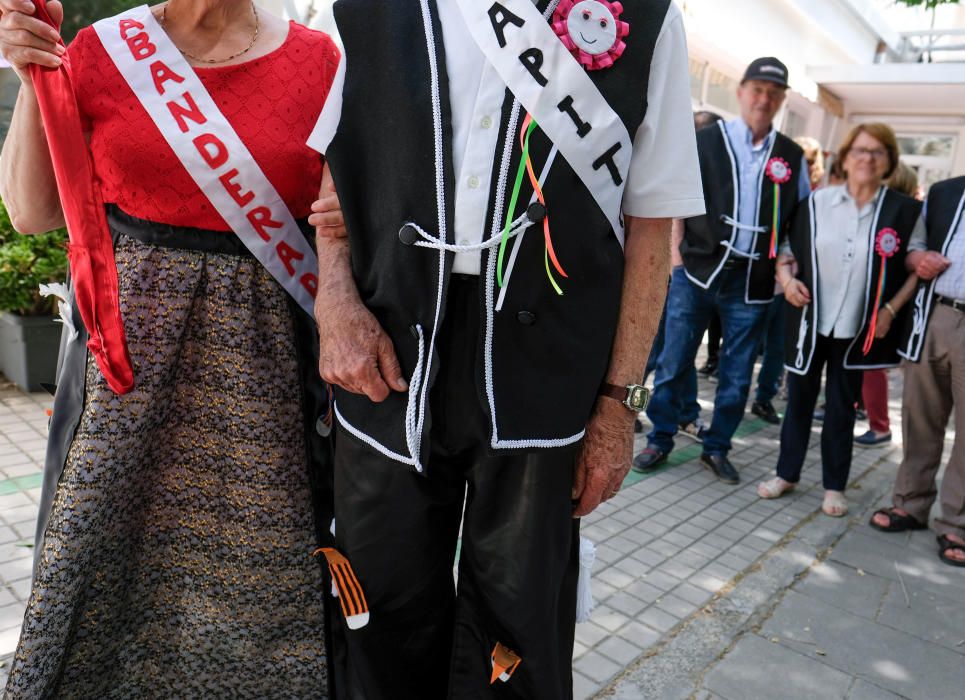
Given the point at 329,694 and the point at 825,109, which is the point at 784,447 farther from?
the point at 825,109

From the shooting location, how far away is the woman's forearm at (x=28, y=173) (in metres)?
1.63

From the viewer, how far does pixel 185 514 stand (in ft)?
6.15

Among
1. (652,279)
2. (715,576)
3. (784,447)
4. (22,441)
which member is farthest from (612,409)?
(22,441)

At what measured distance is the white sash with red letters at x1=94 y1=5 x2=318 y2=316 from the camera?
5.50ft

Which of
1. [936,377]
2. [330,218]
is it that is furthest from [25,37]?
[936,377]

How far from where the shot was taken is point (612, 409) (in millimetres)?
1530

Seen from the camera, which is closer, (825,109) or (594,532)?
(594,532)

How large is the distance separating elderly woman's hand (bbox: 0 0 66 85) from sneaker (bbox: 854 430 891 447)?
18.5 feet

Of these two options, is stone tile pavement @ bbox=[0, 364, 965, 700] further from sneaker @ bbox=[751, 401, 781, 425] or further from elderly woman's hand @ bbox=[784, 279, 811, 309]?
sneaker @ bbox=[751, 401, 781, 425]

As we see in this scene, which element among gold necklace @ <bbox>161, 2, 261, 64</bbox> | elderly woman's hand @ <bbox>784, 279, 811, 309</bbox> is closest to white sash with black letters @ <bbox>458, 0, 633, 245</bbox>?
gold necklace @ <bbox>161, 2, 261, 64</bbox>

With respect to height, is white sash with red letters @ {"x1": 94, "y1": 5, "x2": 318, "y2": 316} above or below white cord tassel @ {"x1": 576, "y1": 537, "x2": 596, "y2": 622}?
above

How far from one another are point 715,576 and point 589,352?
7.66 feet

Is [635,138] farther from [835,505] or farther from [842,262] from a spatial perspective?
[835,505]

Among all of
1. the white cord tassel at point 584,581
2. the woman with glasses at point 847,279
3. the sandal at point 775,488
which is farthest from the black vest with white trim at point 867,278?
the white cord tassel at point 584,581
